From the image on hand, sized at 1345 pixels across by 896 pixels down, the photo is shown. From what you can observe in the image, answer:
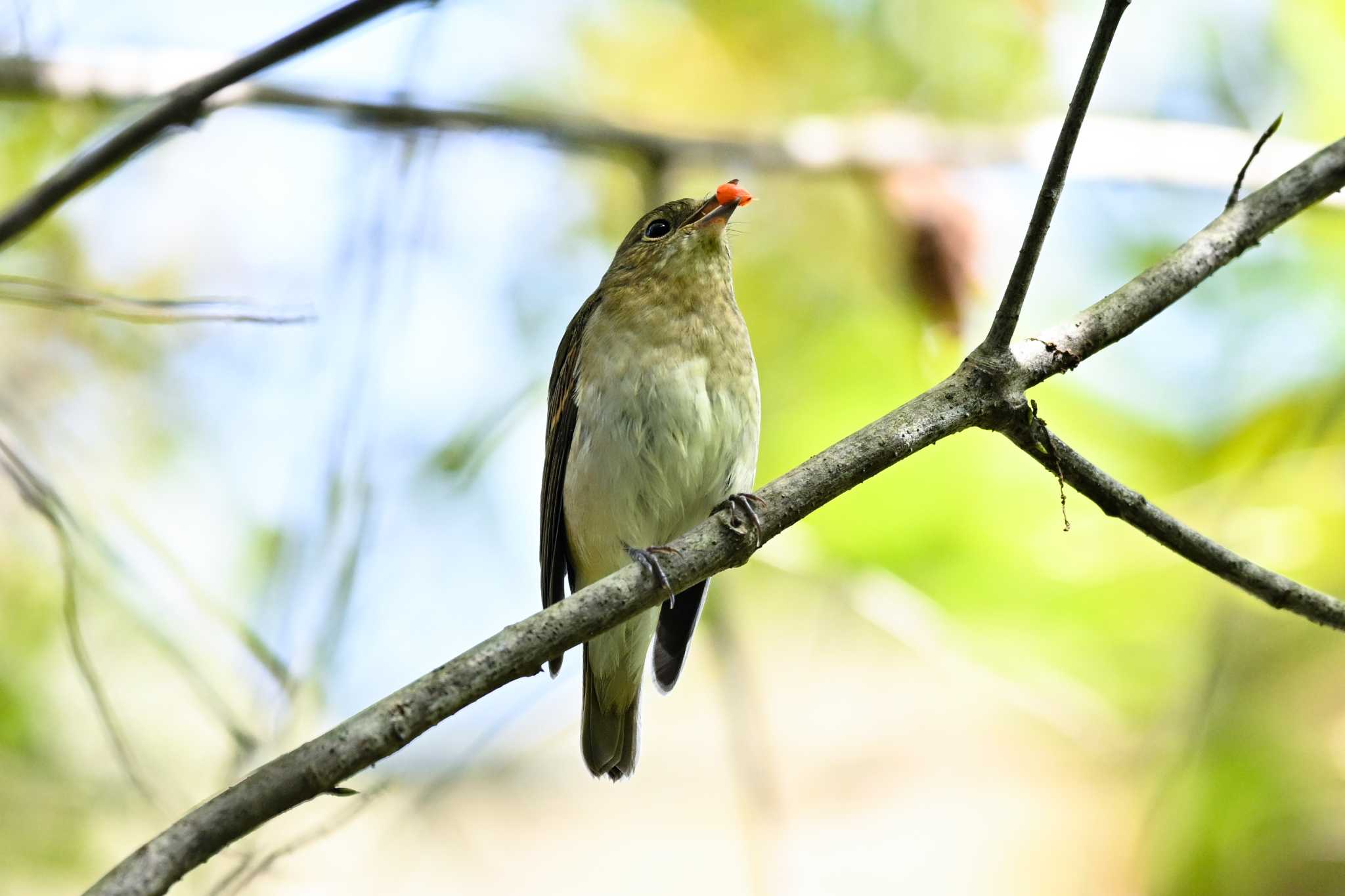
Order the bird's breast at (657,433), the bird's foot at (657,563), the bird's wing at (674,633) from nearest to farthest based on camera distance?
the bird's foot at (657,563), the bird's breast at (657,433), the bird's wing at (674,633)

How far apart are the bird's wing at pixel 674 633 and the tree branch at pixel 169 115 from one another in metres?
2.58

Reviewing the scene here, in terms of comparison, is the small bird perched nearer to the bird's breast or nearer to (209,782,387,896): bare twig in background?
the bird's breast

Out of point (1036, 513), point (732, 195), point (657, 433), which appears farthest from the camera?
point (1036, 513)

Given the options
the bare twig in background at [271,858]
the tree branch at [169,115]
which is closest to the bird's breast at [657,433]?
the bare twig in background at [271,858]

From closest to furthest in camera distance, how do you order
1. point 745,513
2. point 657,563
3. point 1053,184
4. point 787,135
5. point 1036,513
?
point 1053,184 < point 657,563 < point 745,513 < point 1036,513 < point 787,135

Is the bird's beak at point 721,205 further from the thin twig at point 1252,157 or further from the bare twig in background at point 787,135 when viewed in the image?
the thin twig at point 1252,157

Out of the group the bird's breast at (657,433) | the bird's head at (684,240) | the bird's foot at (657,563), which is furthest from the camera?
the bird's head at (684,240)

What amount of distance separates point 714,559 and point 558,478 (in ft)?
5.21

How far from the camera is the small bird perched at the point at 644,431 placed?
14.0 ft

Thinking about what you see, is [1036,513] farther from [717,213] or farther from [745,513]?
[745,513]

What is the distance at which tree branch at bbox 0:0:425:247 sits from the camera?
3.00 metres

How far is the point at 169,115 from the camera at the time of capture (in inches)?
124

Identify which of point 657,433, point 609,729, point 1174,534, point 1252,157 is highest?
point 657,433

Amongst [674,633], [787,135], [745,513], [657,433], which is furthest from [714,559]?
[787,135]
